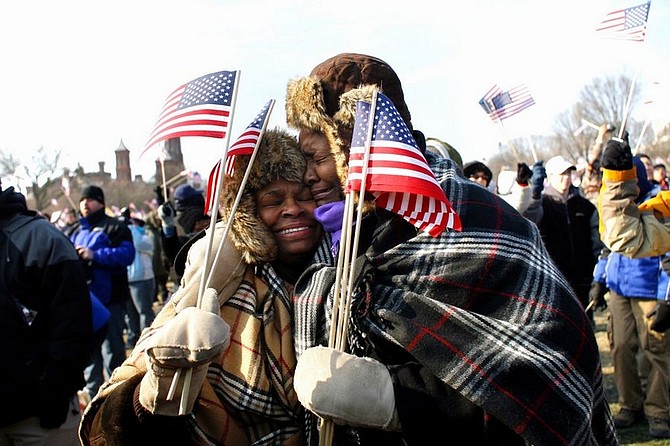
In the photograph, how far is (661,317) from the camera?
589 centimetres

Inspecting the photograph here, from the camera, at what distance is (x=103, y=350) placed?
26.1ft

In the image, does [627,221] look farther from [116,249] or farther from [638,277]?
[116,249]

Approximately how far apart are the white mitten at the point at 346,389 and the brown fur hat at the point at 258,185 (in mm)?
581

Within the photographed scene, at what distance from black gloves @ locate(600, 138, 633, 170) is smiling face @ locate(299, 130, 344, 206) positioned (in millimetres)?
2967

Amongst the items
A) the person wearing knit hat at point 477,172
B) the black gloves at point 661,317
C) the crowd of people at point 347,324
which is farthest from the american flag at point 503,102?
the crowd of people at point 347,324

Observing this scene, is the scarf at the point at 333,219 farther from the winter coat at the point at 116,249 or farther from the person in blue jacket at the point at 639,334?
the winter coat at the point at 116,249

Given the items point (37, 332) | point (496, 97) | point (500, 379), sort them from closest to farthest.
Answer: point (500, 379) < point (37, 332) < point (496, 97)

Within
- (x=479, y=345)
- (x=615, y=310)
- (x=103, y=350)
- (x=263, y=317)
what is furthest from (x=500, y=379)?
(x=103, y=350)

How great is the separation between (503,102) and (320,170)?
667cm

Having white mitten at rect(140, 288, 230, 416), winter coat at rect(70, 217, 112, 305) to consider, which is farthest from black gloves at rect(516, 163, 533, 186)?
white mitten at rect(140, 288, 230, 416)

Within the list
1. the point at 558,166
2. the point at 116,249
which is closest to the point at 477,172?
the point at 558,166

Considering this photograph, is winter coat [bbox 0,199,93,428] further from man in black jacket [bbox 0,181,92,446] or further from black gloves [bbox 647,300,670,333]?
black gloves [bbox 647,300,670,333]

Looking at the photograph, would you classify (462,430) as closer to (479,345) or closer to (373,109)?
(479,345)

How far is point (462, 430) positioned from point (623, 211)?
3301mm
